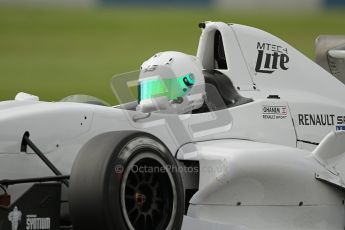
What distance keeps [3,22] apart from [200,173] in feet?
67.4

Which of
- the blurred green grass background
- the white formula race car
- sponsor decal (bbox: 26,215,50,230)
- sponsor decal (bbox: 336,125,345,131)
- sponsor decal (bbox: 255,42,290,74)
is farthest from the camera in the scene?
the blurred green grass background

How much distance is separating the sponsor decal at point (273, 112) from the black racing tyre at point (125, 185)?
1.42 metres

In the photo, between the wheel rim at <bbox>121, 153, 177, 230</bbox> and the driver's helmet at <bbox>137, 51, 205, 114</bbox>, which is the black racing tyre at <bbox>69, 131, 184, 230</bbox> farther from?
the driver's helmet at <bbox>137, 51, 205, 114</bbox>

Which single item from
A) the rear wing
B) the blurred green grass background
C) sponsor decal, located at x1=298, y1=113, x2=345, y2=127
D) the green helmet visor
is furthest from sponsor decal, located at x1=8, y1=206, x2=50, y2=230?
the blurred green grass background

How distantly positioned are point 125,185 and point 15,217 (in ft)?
2.56

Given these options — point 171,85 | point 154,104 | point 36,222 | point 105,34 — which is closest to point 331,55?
point 171,85

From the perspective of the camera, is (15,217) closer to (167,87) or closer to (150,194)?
(150,194)

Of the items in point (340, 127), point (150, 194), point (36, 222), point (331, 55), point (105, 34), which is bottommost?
point (36, 222)

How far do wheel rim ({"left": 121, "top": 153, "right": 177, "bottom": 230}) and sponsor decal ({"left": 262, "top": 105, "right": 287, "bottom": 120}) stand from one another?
154 centimetres

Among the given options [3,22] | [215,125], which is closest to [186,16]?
[3,22]

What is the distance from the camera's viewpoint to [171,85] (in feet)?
24.2

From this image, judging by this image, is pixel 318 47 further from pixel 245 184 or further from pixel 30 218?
pixel 30 218

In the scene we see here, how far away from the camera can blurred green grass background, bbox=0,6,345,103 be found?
78.3ft

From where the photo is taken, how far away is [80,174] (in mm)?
5879
